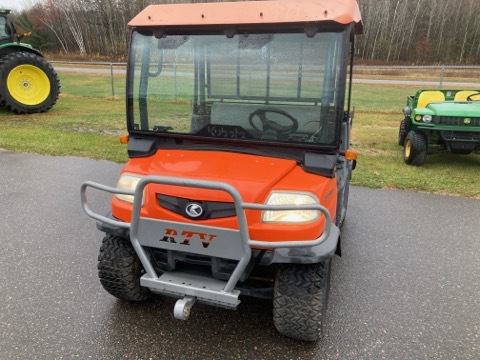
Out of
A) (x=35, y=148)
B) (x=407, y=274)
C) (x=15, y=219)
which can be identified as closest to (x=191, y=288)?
(x=407, y=274)

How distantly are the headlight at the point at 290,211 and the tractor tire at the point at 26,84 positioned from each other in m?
9.41

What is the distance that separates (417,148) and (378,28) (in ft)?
124

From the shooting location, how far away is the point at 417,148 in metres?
6.41

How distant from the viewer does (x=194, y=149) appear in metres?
2.75

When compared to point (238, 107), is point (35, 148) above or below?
below

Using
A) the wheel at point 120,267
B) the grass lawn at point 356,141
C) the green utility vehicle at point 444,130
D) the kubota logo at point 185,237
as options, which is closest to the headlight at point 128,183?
the wheel at point 120,267

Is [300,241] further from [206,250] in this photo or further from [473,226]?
[473,226]

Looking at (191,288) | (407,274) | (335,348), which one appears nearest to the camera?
(191,288)

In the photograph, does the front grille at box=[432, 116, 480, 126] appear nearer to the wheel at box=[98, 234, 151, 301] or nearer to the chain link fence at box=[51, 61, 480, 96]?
the wheel at box=[98, 234, 151, 301]

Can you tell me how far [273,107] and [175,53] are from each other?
29.4 inches

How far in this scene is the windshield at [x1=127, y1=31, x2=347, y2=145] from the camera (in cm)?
251

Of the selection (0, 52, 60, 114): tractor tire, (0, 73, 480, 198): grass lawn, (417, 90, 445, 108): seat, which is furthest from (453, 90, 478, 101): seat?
(0, 52, 60, 114): tractor tire

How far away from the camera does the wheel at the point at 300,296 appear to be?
230cm

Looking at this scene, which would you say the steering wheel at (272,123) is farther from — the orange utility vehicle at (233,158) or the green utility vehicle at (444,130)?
the green utility vehicle at (444,130)
